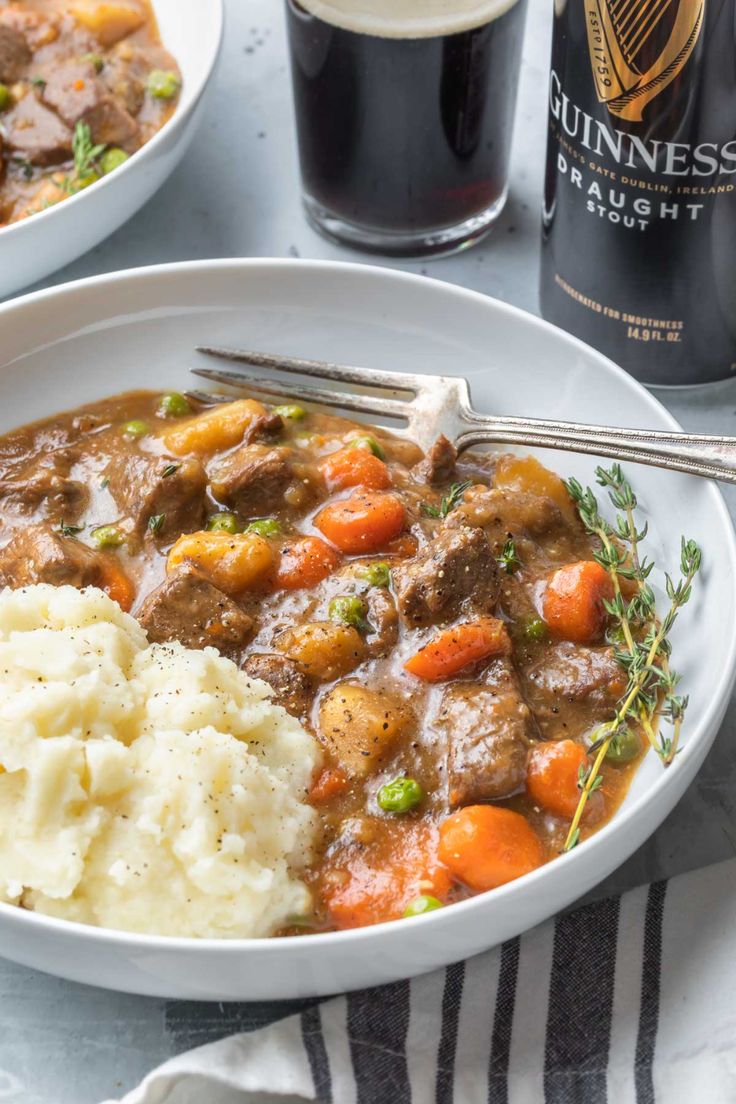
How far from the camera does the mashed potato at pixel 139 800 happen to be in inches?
133

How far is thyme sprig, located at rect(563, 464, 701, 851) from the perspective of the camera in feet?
12.5

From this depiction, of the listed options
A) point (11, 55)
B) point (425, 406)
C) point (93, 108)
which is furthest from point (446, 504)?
point (11, 55)

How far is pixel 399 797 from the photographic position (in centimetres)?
385

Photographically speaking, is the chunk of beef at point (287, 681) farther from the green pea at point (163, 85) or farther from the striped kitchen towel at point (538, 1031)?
the green pea at point (163, 85)

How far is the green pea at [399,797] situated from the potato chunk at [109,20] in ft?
14.0

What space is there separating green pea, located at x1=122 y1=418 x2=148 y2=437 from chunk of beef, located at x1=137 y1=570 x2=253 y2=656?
84 cm

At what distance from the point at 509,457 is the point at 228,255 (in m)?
1.90

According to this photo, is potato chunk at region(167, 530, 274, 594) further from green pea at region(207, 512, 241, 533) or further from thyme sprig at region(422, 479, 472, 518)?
thyme sprig at region(422, 479, 472, 518)

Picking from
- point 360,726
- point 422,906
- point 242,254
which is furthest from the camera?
point 242,254

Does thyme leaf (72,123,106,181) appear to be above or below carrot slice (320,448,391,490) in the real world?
above

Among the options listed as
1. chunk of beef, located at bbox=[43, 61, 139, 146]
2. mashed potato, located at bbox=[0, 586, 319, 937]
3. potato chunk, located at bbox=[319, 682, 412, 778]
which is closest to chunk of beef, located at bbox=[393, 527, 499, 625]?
potato chunk, located at bbox=[319, 682, 412, 778]

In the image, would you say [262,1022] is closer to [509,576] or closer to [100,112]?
[509,576]

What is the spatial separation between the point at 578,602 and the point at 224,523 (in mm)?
1220

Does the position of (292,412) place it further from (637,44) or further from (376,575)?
(637,44)
